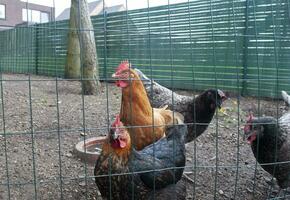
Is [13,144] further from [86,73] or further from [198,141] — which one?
[86,73]

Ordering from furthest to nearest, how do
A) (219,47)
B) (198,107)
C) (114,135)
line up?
1. (219,47)
2. (198,107)
3. (114,135)

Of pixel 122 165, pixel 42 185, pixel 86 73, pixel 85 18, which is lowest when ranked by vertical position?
pixel 42 185

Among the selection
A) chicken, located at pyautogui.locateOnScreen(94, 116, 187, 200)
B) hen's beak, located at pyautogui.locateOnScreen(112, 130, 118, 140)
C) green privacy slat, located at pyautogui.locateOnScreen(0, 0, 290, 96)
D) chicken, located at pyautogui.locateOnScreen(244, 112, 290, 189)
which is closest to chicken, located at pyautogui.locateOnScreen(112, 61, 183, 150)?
chicken, located at pyautogui.locateOnScreen(94, 116, 187, 200)

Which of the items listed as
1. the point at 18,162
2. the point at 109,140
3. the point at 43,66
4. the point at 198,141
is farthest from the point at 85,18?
the point at 109,140

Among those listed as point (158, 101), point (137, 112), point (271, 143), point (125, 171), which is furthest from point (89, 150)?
point (271, 143)

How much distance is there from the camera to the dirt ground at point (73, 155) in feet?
10.0

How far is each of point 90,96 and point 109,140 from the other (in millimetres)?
4770

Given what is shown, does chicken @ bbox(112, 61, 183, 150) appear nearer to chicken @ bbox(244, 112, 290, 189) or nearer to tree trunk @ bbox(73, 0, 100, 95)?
chicken @ bbox(244, 112, 290, 189)

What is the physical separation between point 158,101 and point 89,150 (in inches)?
49.7

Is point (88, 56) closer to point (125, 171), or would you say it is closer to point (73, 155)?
point (73, 155)

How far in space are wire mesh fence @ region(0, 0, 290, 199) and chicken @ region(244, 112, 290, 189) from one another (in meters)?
0.05

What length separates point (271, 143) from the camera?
351 cm

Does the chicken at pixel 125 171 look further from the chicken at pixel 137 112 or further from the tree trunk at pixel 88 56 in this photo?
the tree trunk at pixel 88 56

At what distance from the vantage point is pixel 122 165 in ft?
9.39
